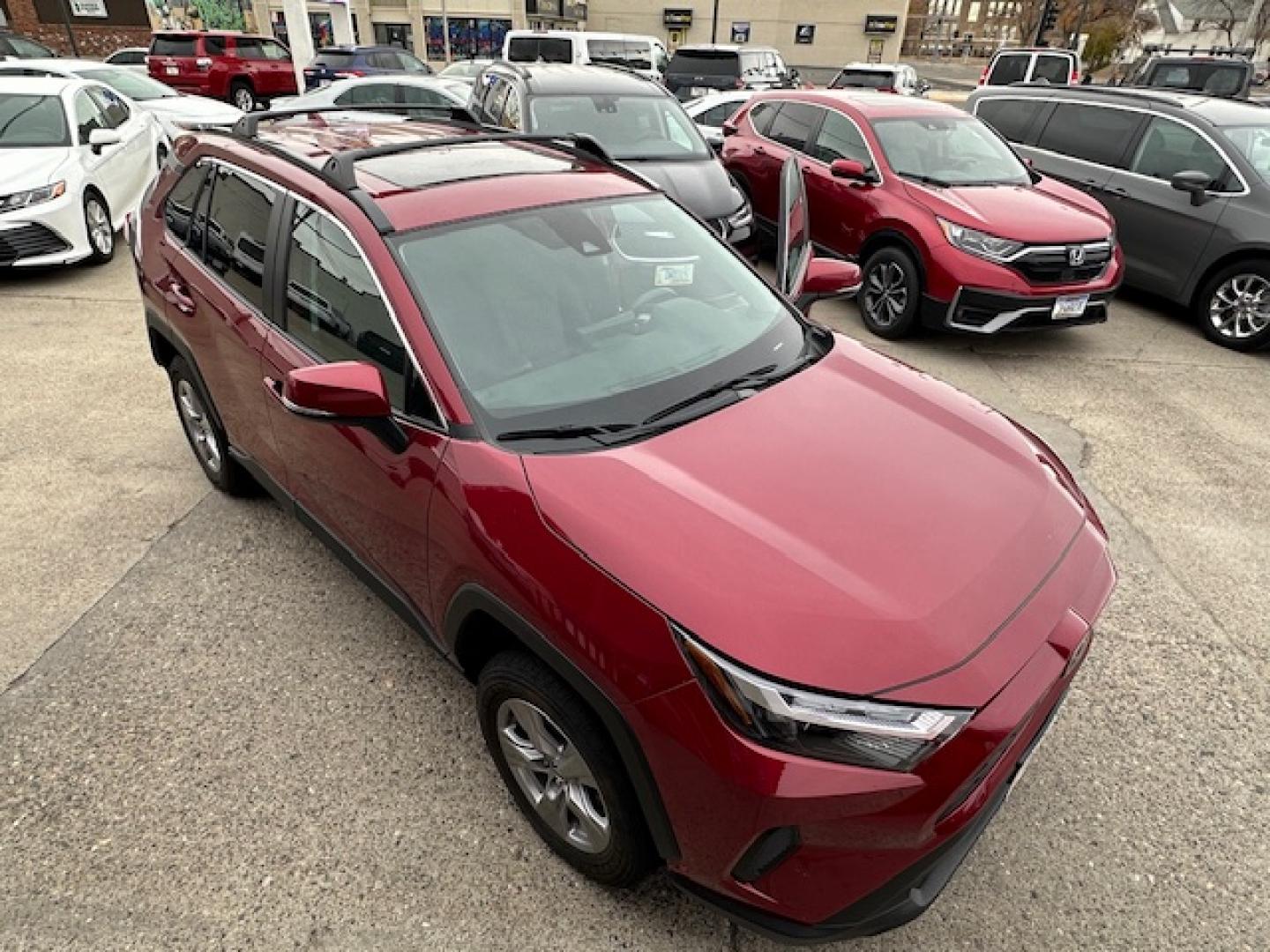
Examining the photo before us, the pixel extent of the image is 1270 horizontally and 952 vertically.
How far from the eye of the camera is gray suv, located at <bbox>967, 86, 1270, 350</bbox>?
619 cm

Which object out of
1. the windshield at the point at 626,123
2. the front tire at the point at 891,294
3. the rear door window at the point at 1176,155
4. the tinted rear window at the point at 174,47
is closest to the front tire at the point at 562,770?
the front tire at the point at 891,294

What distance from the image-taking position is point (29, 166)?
662 cm

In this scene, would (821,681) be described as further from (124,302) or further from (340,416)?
(124,302)

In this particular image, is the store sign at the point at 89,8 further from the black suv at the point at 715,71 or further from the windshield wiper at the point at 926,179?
the windshield wiper at the point at 926,179

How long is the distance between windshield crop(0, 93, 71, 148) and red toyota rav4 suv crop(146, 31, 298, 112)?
35.1 ft

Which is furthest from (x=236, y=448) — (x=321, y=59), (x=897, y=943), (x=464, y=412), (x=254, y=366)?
(x=321, y=59)

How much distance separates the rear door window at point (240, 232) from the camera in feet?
9.45

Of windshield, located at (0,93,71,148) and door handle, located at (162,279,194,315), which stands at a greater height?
windshield, located at (0,93,71,148)

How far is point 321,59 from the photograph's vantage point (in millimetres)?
16609

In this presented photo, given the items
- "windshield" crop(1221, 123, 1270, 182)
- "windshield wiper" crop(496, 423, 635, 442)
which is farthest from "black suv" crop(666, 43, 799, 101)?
"windshield wiper" crop(496, 423, 635, 442)

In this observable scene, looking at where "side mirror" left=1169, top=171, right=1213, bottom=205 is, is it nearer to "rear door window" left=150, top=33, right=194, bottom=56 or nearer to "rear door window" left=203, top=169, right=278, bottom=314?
"rear door window" left=203, top=169, right=278, bottom=314

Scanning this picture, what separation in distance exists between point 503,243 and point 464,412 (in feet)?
2.27

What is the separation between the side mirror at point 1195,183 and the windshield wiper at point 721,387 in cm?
591

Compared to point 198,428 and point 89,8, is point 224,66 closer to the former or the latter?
point 198,428
